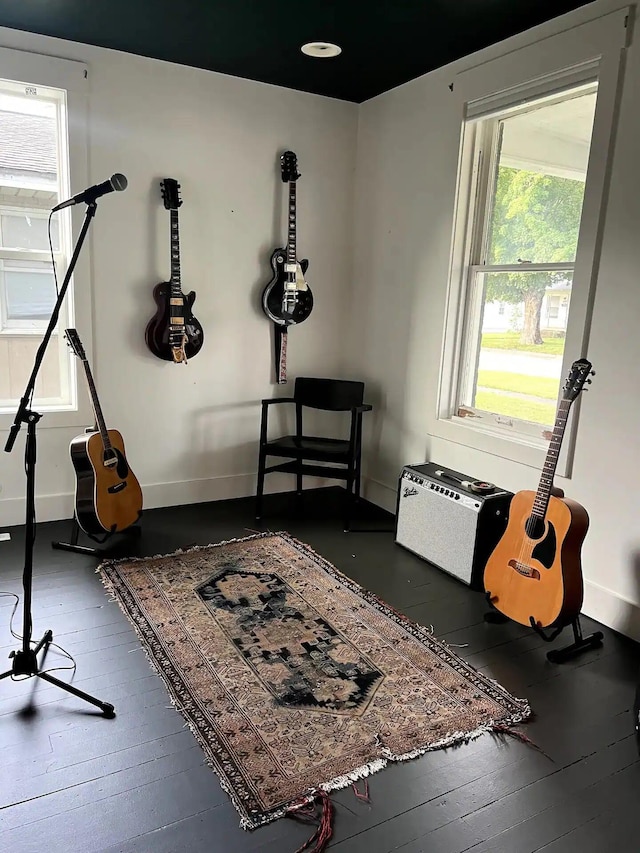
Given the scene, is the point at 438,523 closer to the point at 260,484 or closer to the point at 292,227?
the point at 260,484

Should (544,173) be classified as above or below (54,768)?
above

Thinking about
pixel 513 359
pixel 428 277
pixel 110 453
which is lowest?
pixel 110 453

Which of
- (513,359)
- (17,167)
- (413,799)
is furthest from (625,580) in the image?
(17,167)

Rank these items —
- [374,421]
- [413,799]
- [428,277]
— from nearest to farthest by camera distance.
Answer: [413,799] < [428,277] < [374,421]

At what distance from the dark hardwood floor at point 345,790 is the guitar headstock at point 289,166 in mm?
2519

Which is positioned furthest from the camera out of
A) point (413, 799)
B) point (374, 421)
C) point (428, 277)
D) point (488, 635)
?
point (374, 421)

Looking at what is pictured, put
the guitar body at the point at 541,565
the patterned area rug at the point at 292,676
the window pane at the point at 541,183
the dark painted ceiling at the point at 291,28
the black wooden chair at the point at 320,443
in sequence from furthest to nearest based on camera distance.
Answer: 1. the black wooden chair at the point at 320,443
2. the window pane at the point at 541,183
3. the dark painted ceiling at the point at 291,28
4. the guitar body at the point at 541,565
5. the patterned area rug at the point at 292,676

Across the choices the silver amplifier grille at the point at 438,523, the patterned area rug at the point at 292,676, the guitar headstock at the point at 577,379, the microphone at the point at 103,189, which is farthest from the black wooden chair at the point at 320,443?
the microphone at the point at 103,189

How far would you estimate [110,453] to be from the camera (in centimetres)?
310

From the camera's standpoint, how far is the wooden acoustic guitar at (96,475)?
3.04 metres

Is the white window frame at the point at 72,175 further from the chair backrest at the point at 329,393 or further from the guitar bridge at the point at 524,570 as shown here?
the guitar bridge at the point at 524,570

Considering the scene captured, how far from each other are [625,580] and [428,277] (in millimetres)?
1801

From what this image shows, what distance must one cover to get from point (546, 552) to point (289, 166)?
258 centimetres

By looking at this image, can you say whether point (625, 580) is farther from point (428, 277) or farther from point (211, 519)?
point (211, 519)
